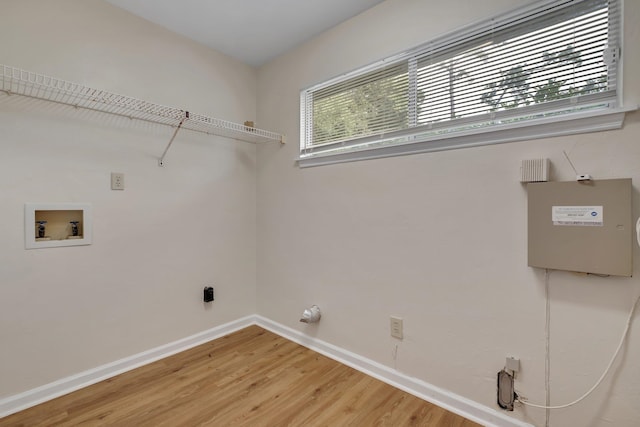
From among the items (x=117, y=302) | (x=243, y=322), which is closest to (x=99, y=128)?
(x=117, y=302)

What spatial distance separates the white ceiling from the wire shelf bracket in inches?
26.2

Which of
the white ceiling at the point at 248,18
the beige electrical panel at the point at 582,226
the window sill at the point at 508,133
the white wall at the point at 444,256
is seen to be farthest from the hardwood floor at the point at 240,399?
the white ceiling at the point at 248,18

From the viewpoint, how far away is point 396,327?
6.11 feet

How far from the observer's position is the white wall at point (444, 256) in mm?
1250

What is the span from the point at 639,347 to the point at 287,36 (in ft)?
8.91

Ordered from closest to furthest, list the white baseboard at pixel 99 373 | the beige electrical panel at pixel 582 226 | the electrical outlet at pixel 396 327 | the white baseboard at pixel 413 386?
the beige electrical panel at pixel 582 226, the white baseboard at pixel 413 386, the white baseboard at pixel 99 373, the electrical outlet at pixel 396 327

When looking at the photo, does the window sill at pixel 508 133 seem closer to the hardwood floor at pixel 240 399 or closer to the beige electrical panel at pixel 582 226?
the beige electrical panel at pixel 582 226

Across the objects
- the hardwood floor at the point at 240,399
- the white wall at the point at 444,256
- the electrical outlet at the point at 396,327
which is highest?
the white wall at the point at 444,256

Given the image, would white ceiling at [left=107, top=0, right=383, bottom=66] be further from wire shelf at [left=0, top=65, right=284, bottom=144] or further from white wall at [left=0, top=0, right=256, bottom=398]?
wire shelf at [left=0, top=65, right=284, bottom=144]

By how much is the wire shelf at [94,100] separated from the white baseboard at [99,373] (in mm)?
1656

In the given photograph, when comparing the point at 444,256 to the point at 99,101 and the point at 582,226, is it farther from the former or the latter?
the point at 99,101

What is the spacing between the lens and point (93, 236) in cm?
187

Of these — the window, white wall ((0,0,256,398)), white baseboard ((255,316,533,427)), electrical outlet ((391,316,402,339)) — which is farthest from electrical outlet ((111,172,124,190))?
electrical outlet ((391,316,402,339))

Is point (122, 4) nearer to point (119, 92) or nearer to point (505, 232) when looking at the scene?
point (119, 92)
